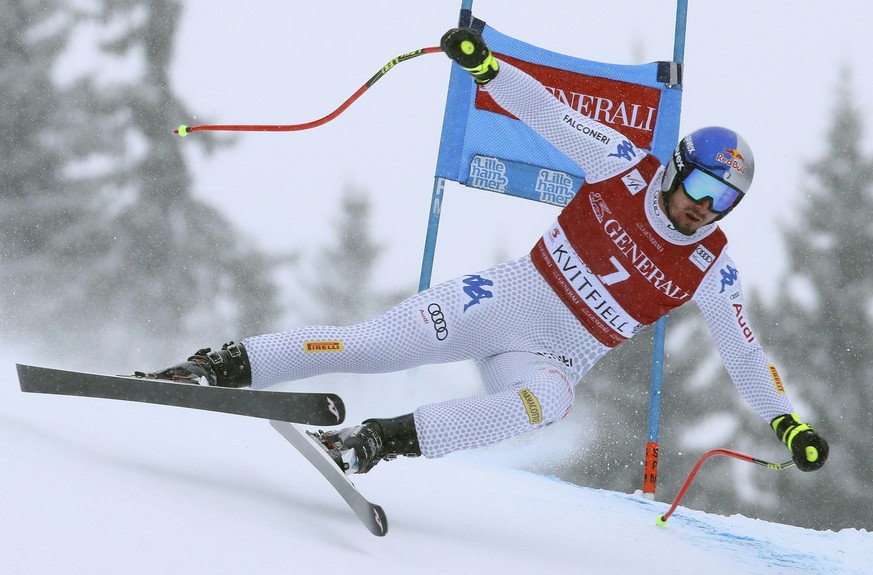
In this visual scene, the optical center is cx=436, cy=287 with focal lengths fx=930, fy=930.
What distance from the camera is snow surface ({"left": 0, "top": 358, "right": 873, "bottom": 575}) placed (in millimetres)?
1597

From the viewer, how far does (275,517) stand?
1.99 meters

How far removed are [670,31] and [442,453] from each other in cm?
1823

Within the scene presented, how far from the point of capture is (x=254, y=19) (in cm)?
2456

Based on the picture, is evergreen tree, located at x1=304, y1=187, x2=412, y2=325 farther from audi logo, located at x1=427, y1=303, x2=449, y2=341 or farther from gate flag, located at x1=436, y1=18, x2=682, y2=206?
audi logo, located at x1=427, y1=303, x2=449, y2=341

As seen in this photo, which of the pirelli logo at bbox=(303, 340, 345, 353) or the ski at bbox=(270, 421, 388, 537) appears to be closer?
the ski at bbox=(270, 421, 388, 537)

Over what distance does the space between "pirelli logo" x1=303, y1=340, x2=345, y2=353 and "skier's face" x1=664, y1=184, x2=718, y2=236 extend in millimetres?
1021

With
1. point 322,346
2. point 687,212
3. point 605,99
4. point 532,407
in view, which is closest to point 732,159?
point 687,212

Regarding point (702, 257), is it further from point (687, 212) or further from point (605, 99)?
point (605, 99)

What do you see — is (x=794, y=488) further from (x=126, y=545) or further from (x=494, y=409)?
(x=126, y=545)

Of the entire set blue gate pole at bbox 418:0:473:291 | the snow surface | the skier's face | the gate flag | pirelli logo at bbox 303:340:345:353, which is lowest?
the snow surface

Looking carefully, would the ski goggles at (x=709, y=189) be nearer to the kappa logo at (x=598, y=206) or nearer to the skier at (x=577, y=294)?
the skier at (x=577, y=294)

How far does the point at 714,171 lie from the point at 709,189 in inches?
2.1

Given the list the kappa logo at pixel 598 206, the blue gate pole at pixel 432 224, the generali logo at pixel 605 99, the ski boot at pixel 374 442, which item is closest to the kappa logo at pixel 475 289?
the kappa logo at pixel 598 206

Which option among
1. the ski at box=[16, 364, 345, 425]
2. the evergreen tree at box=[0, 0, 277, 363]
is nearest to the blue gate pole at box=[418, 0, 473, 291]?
the ski at box=[16, 364, 345, 425]
